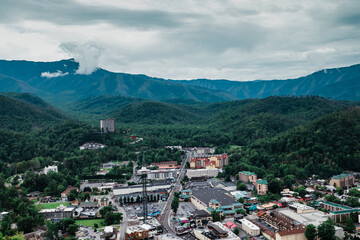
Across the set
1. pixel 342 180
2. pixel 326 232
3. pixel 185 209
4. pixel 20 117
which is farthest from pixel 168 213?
pixel 20 117

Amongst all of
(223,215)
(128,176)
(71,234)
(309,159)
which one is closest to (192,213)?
(223,215)

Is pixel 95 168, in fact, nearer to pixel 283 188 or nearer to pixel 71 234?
pixel 71 234

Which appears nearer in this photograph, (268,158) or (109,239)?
(109,239)

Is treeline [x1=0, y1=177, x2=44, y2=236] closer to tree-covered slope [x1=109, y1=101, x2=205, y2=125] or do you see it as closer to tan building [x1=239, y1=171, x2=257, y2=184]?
tan building [x1=239, y1=171, x2=257, y2=184]

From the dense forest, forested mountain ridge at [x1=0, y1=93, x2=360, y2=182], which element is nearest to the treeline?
the dense forest

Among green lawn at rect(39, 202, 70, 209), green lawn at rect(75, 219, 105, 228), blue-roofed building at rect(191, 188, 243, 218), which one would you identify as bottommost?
green lawn at rect(75, 219, 105, 228)

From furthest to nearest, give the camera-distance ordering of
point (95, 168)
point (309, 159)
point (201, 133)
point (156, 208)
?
point (201, 133), point (95, 168), point (309, 159), point (156, 208)
